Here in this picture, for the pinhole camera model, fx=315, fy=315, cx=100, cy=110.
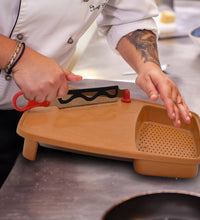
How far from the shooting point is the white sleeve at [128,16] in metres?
1.26

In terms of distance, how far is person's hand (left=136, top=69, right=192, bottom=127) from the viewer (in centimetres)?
93

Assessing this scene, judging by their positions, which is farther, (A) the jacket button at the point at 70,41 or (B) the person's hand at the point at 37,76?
(A) the jacket button at the point at 70,41

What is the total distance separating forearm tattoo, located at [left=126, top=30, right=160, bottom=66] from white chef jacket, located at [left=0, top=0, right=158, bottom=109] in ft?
0.08

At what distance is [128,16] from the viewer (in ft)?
4.19

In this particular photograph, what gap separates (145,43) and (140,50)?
0.05m

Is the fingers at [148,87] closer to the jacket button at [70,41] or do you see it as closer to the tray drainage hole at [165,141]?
the tray drainage hole at [165,141]

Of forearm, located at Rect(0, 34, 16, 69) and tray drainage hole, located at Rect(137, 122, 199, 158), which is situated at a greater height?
forearm, located at Rect(0, 34, 16, 69)

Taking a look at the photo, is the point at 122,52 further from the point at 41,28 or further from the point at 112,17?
the point at 41,28

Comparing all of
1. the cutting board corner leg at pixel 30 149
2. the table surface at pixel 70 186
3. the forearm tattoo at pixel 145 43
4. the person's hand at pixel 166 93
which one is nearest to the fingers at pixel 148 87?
the person's hand at pixel 166 93

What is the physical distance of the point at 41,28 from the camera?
3.39ft

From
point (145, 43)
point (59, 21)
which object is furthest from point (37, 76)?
point (145, 43)

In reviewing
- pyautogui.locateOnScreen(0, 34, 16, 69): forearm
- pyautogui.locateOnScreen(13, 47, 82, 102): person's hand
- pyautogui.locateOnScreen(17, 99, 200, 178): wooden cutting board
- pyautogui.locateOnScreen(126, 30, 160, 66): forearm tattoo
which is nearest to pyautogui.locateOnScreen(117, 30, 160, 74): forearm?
pyautogui.locateOnScreen(126, 30, 160, 66): forearm tattoo

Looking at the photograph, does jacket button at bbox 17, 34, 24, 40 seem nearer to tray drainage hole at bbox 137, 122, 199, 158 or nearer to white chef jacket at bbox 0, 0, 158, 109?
white chef jacket at bbox 0, 0, 158, 109

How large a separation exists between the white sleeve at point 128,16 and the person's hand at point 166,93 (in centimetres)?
27
